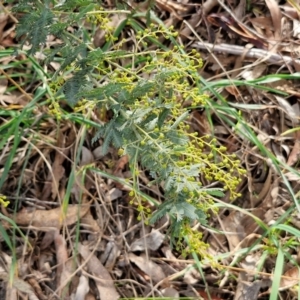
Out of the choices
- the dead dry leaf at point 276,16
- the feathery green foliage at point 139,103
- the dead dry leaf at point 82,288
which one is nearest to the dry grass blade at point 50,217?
the dead dry leaf at point 82,288

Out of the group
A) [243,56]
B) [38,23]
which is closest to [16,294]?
[38,23]

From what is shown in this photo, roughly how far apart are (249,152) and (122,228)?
50cm

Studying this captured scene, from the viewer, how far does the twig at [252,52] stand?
188 centimetres

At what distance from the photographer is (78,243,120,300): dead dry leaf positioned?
1.73 meters

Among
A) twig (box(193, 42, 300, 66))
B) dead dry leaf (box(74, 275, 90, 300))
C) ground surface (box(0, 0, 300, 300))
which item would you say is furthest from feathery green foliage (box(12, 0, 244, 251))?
twig (box(193, 42, 300, 66))

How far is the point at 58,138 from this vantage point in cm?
187

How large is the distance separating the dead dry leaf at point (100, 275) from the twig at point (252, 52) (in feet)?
2.67

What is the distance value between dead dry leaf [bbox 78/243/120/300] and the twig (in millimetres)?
815

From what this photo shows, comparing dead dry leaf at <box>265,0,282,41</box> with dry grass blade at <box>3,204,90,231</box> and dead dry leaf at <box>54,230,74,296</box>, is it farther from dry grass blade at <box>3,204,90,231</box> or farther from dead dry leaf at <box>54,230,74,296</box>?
dead dry leaf at <box>54,230,74,296</box>

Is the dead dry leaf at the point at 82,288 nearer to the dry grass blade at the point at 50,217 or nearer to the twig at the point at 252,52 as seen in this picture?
the dry grass blade at the point at 50,217

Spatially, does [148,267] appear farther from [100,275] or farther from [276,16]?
[276,16]

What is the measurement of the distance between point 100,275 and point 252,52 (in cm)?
93

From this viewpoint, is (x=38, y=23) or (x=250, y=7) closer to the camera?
(x=38, y=23)

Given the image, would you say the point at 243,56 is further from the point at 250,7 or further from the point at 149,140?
the point at 149,140
